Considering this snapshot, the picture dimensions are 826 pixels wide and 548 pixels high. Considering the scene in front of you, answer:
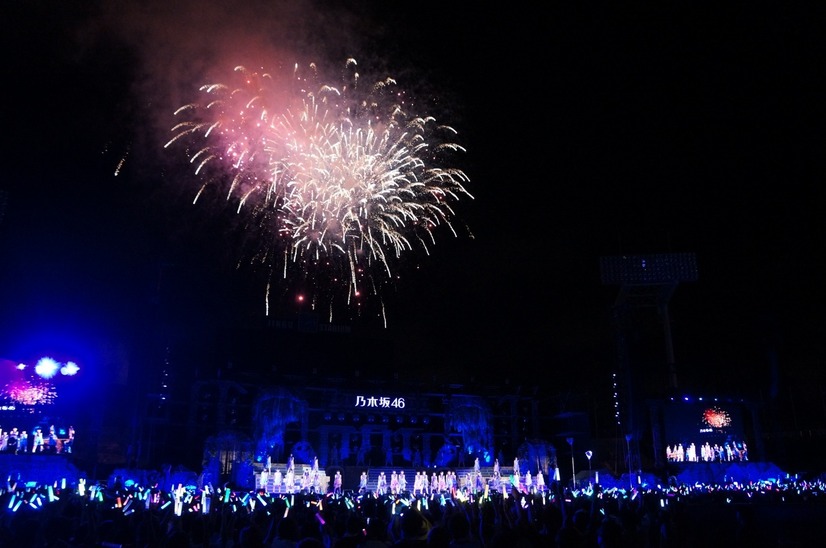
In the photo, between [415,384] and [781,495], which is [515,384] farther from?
[781,495]

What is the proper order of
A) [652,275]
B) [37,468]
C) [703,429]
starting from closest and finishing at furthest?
[37,468] → [703,429] → [652,275]

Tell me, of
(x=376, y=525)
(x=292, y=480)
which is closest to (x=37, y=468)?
(x=292, y=480)

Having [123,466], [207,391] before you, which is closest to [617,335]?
[207,391]

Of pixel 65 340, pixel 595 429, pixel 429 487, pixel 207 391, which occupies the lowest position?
pixel 429 487

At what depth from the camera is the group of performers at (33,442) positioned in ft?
95.7

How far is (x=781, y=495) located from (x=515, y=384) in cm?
2491

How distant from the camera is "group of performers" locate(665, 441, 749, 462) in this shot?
40.1 m

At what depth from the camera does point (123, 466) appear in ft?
114

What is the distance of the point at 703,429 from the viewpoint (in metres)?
42.5

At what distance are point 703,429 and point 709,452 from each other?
7.51ft

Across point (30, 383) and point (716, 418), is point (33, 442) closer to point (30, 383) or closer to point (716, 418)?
point (30, 383)

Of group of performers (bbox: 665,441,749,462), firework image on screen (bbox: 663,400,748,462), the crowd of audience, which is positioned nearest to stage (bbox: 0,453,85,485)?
the crowd of audience

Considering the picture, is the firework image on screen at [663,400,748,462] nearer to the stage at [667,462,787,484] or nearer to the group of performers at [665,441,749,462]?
the group of performers at [665,441,749,462]

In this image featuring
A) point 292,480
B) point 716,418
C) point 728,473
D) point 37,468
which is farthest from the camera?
point 716,418
